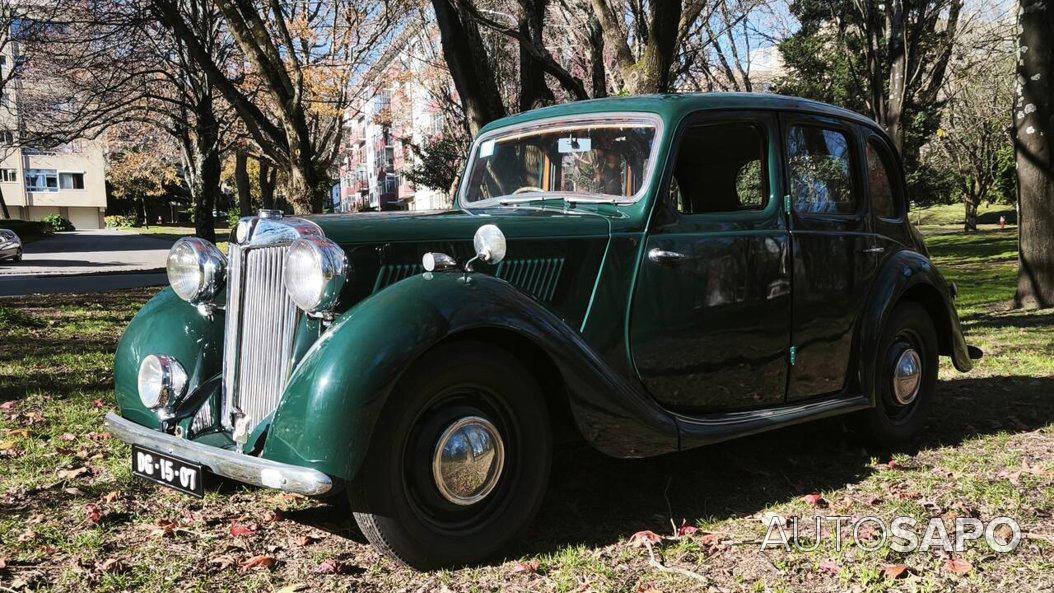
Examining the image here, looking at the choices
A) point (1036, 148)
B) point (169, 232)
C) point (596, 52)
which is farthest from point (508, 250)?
point (169, 232)

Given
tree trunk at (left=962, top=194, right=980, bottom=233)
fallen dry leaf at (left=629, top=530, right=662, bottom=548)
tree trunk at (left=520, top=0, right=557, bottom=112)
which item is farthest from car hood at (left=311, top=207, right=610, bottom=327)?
tree trunk at (left=962, top=194, right=980, bottom=233)

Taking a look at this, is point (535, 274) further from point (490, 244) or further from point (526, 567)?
point (526, 567)

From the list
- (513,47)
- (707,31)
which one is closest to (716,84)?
(707,31)

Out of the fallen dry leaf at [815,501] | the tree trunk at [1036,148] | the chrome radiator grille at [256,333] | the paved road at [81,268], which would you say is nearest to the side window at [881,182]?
the fallen dry leaf at [815,501]

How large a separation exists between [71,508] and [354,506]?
1722mm

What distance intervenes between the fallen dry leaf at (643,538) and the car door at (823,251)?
127 centimetres

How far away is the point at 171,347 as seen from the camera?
3734 millimetres

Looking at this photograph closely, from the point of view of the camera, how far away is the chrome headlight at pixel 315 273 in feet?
9.86

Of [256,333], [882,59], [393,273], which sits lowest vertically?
[256,333]

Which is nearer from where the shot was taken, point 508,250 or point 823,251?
point 508,250

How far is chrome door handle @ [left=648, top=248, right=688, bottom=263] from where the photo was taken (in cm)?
376

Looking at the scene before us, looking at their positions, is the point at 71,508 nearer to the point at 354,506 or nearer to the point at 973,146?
the point at 354,506

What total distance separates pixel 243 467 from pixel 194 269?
50.1 inches

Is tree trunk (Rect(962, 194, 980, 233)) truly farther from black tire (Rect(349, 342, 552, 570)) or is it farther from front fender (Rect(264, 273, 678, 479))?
black tire (Rect(349, 342, 552, 570))
